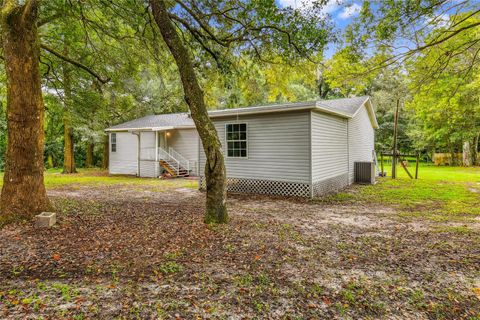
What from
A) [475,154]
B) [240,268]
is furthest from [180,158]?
[475,154]

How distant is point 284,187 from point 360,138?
639 cm

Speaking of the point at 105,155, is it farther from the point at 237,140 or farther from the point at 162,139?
the point at 237,140

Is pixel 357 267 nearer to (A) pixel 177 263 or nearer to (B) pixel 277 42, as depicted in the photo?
(A) pixel 177 263

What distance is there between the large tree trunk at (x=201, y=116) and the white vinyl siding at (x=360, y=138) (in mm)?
8654

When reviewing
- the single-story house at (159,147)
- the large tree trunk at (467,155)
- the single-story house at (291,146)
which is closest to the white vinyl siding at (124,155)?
the single-story house at (159,147)

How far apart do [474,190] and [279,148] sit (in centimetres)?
745

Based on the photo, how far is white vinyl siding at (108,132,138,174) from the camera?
1708 cm

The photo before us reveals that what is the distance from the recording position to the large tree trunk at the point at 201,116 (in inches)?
206

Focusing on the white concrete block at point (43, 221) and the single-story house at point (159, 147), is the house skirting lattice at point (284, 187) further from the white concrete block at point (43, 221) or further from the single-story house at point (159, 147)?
the white concrete block at point (43, 221)

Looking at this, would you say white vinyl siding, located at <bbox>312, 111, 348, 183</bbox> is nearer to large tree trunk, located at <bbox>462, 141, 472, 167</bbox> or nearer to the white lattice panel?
the white lattice panel

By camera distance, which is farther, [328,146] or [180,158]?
[180,158]

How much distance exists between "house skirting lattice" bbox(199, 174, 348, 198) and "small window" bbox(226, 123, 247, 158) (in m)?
0.95

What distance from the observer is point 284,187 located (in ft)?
31.2

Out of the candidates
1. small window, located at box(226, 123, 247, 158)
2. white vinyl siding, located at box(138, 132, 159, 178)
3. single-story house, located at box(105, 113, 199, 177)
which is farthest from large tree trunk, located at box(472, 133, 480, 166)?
white vinyl siding, located at box(138, 132, 159, 178)
